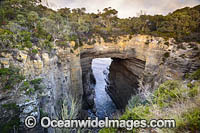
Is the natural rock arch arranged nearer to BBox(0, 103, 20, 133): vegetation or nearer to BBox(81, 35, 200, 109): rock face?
BBox(81, 35, 200, 109): rock face

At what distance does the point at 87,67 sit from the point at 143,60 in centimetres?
750

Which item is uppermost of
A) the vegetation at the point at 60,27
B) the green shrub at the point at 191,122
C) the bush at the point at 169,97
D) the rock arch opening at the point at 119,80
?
the vegetation at the point at 60,27

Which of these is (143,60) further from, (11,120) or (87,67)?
(11,120)

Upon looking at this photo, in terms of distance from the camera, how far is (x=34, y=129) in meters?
3.96

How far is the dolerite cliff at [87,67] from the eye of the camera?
168 inches

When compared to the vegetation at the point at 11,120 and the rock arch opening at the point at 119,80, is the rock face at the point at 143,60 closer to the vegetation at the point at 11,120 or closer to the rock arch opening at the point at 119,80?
the rock arch opening at the point at 119,80

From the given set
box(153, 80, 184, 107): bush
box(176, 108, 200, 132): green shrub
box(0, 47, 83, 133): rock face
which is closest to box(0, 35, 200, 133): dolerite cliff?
box(0, 47, 83, 133): rock face

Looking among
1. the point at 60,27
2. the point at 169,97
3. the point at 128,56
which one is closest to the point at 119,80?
the point at 128,56

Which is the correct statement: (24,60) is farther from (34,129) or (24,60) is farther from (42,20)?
(42,20)

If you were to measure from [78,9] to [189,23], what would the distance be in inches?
672

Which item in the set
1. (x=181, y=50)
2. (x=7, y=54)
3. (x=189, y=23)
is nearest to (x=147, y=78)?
(x=181, y=50)

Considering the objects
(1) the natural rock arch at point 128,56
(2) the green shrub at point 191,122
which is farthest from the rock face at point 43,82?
(2) the green shrub at point 191,122

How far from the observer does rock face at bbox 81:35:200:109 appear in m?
8.59

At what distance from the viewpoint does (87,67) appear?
12.5m
